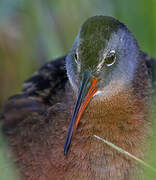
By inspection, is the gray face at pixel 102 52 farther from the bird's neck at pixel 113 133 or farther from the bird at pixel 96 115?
the bird's neck at pixel 113 133

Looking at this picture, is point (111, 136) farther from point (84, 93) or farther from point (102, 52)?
point (102, 52)

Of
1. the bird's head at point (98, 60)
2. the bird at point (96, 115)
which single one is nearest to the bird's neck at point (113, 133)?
the bird at point (96, 115)

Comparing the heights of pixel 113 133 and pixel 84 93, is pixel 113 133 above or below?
below

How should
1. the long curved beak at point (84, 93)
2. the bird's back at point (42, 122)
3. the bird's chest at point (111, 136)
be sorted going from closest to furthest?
the long curved beak at point (84, 93) < the bird's chest at point (111, 136) < the bird's back at point (42, 122)

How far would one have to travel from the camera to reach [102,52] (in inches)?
81.3

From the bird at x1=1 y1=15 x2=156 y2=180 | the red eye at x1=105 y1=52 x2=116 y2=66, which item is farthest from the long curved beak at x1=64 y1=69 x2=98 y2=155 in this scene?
the red eye at x1=105 y1=52 x2=116 y2=66

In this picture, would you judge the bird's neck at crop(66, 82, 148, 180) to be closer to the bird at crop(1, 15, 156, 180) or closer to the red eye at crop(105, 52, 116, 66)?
the bird at crop(1, 15, 156, 180)

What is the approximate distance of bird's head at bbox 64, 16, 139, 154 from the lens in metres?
2.06

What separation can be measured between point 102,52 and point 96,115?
362 mm

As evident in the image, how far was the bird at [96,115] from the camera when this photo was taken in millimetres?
2098

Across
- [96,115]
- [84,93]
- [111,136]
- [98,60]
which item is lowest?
[111,136]

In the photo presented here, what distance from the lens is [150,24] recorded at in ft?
A: 8.29

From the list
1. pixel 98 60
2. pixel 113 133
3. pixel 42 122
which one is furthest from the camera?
pixel 42 122

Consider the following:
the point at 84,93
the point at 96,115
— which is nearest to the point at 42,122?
the point at 96,115
